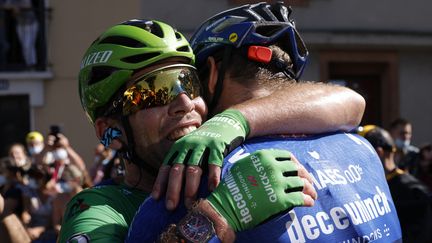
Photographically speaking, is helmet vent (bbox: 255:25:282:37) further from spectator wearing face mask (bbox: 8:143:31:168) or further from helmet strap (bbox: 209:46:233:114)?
spectator wearing face mask (bbox: 8:143:31:168)

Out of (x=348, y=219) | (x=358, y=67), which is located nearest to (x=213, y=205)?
(x=348, y=219)

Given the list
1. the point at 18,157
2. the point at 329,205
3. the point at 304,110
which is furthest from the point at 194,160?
the point at 18,157

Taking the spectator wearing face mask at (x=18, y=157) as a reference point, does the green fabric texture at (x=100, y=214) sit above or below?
above

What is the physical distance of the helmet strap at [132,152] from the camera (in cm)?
259

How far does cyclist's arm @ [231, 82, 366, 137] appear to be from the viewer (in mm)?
2289

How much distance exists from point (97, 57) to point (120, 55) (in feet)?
0.33

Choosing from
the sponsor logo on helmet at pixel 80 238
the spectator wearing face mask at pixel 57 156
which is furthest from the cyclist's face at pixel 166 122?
the spectator wearing face mask at pixel 57 156

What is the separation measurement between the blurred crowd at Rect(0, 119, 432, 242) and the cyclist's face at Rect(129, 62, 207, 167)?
161 inches

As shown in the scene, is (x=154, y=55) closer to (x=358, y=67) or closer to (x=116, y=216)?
(x=116, y=216)

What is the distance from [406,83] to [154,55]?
15647 millimetres

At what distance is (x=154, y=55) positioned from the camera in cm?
257

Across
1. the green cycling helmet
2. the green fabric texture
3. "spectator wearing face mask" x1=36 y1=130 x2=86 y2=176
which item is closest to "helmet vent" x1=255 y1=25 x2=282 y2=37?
the green cycling helmet

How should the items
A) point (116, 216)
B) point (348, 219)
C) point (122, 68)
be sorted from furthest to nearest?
point (122, 68)
point (116, 216)
point (348, 219)

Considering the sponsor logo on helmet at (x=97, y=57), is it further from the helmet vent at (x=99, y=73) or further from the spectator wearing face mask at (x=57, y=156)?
the spectator wearing face mask at (x=57, y=156)
